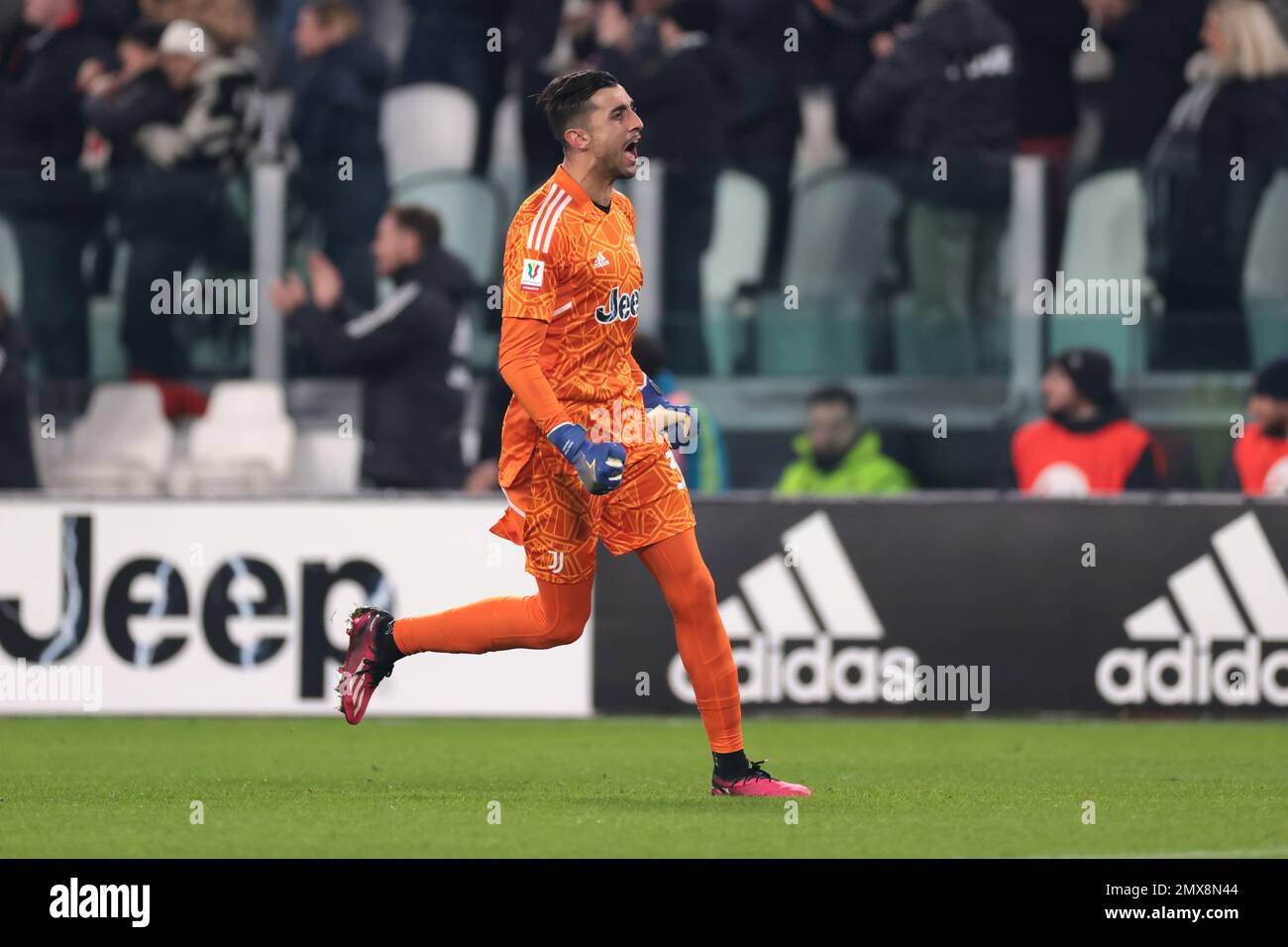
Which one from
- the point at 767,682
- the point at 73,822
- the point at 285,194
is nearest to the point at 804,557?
the point at 767,682

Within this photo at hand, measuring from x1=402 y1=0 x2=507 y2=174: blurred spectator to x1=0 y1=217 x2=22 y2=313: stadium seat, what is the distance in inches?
93.9

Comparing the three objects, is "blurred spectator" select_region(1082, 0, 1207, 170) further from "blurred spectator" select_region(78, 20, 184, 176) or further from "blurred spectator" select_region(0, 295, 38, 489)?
"blurred spectator" select_region(0, 295, 38, 489)

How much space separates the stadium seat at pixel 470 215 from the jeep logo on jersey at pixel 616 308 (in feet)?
15.7

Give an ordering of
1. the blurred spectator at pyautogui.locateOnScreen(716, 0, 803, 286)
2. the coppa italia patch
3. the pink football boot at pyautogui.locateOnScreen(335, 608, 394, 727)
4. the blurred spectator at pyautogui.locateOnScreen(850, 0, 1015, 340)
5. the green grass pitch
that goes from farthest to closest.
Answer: the blurred spectator at pyautogui.locateOnScreen(716, 0, 803, 286) → the blurred spectator at pyautogui.locateOnScreen(850, 0, 1015, 340) → the pink football boot at pyautogui.locateOnScreen(335, 608, 394, 727) → the coppa italia patch → the green grass pitch

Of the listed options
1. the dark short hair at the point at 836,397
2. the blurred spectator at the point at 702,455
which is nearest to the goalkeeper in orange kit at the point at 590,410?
the blurred spectator at the point at 702,455

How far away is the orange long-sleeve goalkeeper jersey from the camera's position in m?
7.44

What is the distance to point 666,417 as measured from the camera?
761 centimetres

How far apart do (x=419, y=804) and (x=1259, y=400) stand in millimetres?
5467
